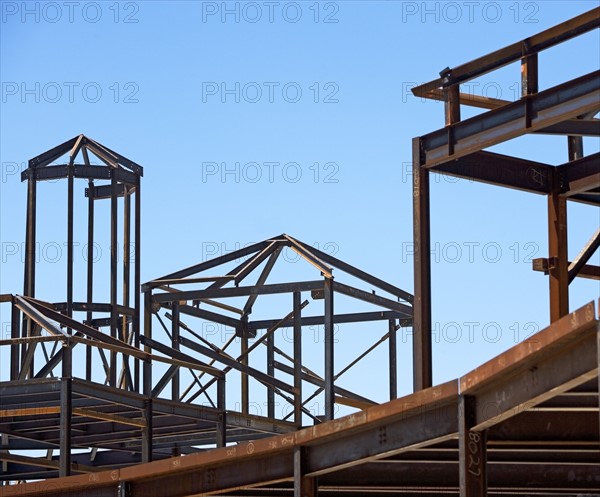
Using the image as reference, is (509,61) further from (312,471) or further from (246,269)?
(246,269)

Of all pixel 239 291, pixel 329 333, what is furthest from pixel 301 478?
pixel 239 291

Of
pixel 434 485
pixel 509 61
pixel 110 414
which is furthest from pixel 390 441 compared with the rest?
pixel 110 414

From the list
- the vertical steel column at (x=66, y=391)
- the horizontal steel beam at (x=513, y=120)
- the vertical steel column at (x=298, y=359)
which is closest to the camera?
the horizontal steel beam at (x=513, y=120)

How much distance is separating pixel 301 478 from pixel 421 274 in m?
3.46

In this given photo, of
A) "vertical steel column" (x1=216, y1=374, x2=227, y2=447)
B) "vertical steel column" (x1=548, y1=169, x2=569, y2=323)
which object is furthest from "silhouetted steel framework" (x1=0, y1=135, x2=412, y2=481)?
"vertical steel column" (x1=548, y1=169, x2=569, y2=323)

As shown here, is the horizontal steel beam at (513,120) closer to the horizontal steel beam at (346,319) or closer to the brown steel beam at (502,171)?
the brown steel beam at (502,171)

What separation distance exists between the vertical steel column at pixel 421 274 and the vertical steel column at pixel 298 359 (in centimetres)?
1754

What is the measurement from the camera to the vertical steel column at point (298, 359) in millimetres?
37594

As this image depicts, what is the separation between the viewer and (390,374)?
42.5m

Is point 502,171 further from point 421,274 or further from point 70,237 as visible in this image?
point 70,237

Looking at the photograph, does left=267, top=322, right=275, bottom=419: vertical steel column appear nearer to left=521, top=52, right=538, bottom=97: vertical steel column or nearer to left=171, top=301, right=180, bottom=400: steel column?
left=171, top=301, right=180, bottom=400: steel column

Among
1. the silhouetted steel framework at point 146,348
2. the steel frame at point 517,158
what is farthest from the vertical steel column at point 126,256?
the steel frame at point 517,158

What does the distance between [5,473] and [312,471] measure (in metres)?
21.8

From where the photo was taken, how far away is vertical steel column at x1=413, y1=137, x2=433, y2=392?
19.1 metres
